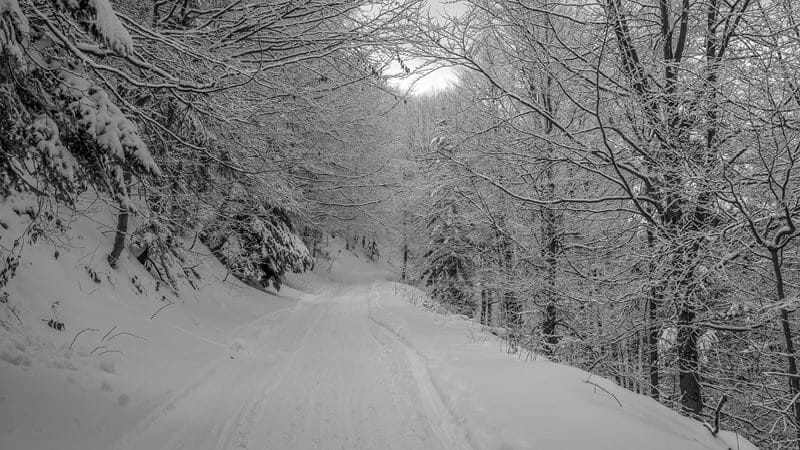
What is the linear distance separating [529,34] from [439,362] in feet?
16.1

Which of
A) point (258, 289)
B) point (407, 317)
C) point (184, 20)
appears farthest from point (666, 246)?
point (258, 289)

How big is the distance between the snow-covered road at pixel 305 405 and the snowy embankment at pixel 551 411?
0.29 meters

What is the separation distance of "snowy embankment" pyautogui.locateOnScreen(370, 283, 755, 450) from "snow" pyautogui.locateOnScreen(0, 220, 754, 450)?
19 millimetres

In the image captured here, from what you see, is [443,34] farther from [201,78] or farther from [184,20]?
[184,20]

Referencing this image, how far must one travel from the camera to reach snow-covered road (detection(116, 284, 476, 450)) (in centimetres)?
403

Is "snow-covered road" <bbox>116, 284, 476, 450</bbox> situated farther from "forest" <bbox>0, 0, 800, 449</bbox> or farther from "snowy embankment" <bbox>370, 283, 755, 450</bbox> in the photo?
"forest" <bbox>0, 0, 800, 449</bbox>

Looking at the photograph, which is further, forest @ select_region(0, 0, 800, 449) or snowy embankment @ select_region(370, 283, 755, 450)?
snowy embankment @ select_region(370, 283, 755, 450)

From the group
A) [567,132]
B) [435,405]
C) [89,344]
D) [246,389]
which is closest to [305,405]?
[246,389]

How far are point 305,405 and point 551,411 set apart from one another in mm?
2766

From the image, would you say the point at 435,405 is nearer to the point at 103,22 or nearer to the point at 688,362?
the point at 688,362

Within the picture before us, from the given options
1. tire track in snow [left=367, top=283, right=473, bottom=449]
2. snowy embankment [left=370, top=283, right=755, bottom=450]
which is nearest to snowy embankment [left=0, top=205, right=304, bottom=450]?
tire track in snow [left=367, top=283, right=473, bottom=449]

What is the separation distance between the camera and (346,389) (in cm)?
566

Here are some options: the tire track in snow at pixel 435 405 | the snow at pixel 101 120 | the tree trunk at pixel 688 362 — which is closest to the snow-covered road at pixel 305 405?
the tire track in snow at pixel 435 405

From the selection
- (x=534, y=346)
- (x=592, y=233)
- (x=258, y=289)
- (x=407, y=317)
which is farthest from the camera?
(x=258, y=289)
